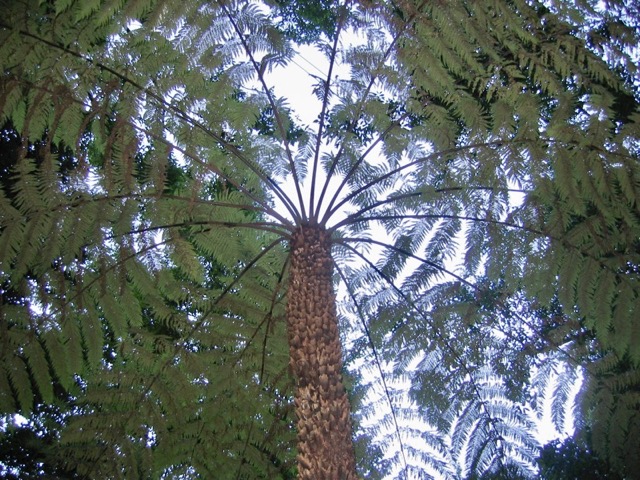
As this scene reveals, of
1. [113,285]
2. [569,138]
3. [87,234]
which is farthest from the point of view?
[113,285]

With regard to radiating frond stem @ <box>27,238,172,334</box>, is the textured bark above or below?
below

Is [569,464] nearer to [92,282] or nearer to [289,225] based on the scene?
[289,225]

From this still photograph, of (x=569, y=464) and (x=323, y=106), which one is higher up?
(x=323, y=106)

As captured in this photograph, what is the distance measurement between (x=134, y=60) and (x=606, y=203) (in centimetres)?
227

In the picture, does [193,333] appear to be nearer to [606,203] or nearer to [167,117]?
[167,117]

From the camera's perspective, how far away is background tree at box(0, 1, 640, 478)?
2.54 meters

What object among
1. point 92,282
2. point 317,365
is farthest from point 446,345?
point 92,282

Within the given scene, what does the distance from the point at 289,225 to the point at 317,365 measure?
667mm

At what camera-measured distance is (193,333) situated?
10.2ft

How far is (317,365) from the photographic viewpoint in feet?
6.60

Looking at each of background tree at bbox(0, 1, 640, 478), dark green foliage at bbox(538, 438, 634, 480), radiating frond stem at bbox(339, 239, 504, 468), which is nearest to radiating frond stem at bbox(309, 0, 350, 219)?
background tree at bbox(0, 1, 640, 478)

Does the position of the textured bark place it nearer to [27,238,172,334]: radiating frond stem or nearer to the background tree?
the background tree

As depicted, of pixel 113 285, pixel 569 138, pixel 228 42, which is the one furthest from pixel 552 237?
pixel 113 285

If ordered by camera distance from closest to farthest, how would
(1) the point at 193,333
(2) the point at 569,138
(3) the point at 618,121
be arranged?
(2) the point at 569,138 → (1) the point at 193,333 → (3) the point at 618,121
